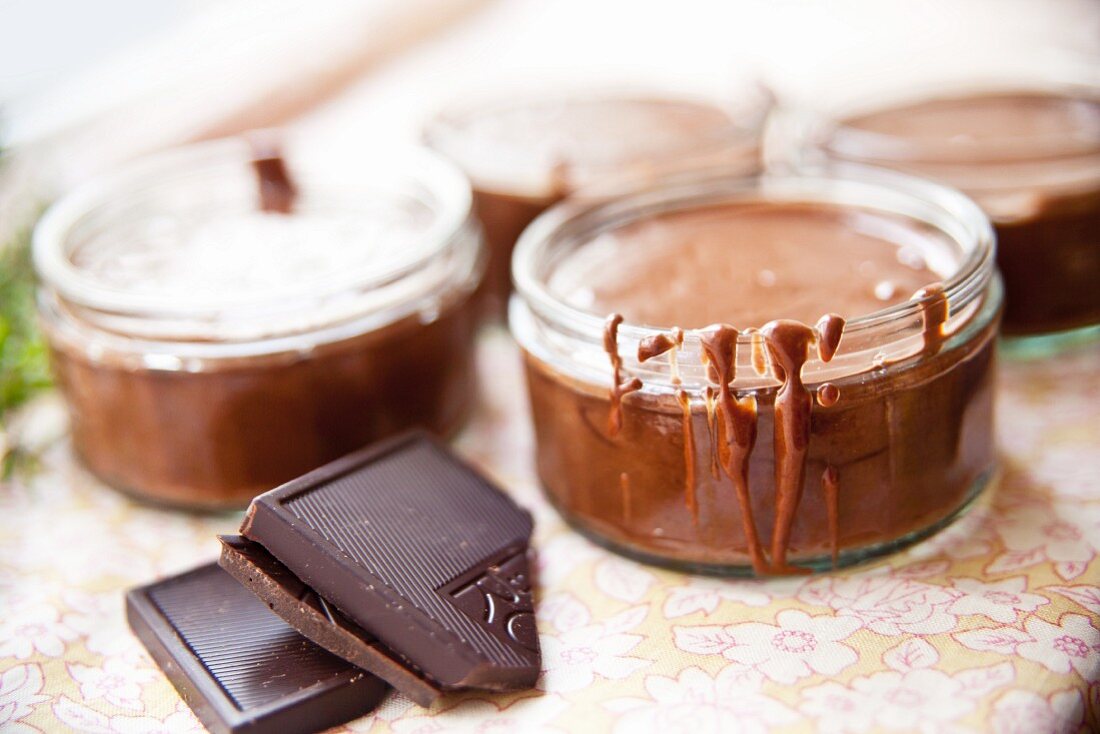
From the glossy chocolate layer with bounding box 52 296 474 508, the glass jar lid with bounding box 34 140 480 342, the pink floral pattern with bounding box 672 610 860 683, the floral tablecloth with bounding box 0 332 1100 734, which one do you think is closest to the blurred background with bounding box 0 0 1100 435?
the glass jar lid with bounding box 34 140 480 342

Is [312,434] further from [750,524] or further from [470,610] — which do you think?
[750,524]

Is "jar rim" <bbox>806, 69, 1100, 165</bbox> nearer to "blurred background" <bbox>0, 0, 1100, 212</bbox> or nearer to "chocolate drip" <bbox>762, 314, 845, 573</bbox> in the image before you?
"blurred background" <bbox>0, 0, 1100, 212</bbox>

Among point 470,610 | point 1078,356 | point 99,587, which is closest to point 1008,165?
point 1078,356

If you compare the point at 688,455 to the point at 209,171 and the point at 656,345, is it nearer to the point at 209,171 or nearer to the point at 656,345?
the point at 656,345

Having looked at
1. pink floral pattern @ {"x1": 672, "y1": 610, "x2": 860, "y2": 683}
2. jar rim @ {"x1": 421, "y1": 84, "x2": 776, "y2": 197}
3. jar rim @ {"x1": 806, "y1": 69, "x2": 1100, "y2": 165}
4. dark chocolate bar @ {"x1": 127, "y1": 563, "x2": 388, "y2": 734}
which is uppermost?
Result: jar rim @ {"x1": 421, "y1": 84, "x2": 776, "y2": 197}

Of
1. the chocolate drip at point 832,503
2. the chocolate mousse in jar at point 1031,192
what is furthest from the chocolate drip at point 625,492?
the chocolate mousse in jar at point 1031,192

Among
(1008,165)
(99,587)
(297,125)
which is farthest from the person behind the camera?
(297,125)
